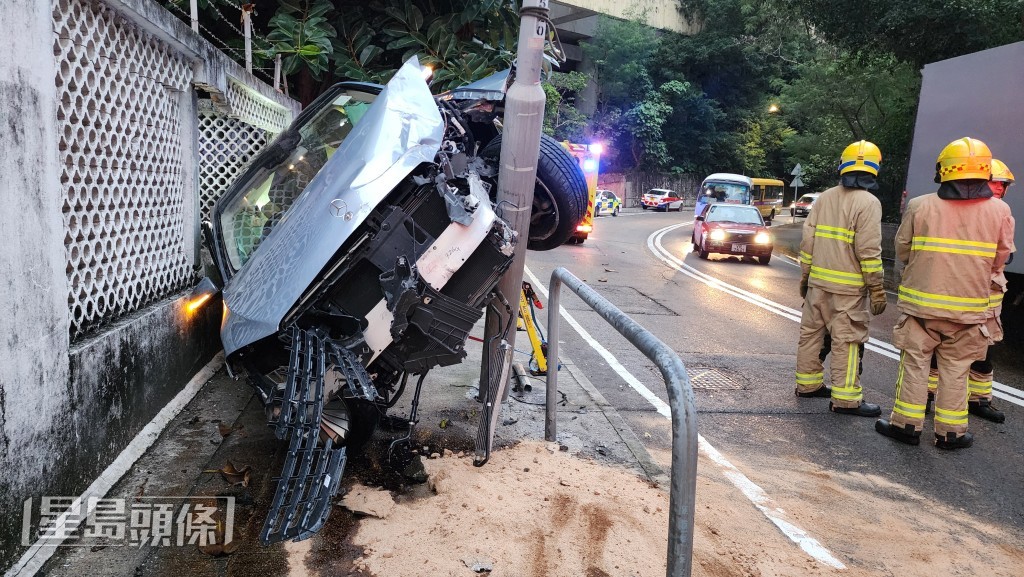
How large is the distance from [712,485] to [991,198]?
9.54ft

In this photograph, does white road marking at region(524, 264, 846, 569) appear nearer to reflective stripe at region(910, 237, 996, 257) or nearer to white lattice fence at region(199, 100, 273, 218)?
reflective stripe at region(910, 237, 996, 257)

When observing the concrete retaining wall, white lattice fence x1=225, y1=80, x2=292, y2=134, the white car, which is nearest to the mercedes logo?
the concrete retaining wall

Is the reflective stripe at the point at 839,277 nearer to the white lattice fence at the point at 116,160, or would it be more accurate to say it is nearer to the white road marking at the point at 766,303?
the white road marking at the point at 766,303

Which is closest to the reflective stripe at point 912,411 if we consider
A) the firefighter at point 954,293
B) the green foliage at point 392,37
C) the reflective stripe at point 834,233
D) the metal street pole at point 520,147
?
the firefighter at point 954,293

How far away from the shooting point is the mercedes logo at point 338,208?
297cm

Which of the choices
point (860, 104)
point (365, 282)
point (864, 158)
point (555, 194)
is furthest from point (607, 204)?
point (365, 282)

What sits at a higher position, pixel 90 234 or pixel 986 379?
pixel 90 234

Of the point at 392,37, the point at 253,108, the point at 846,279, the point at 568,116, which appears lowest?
the point at 846,279

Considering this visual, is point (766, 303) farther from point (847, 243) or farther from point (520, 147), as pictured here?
point (520, 147)

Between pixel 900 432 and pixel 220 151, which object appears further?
pixel 220 151

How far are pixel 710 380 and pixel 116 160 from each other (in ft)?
15.9

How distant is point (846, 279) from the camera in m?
5.41

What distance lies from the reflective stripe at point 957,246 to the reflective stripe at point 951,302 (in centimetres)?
31

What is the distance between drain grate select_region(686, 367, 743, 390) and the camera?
5.96 metres
